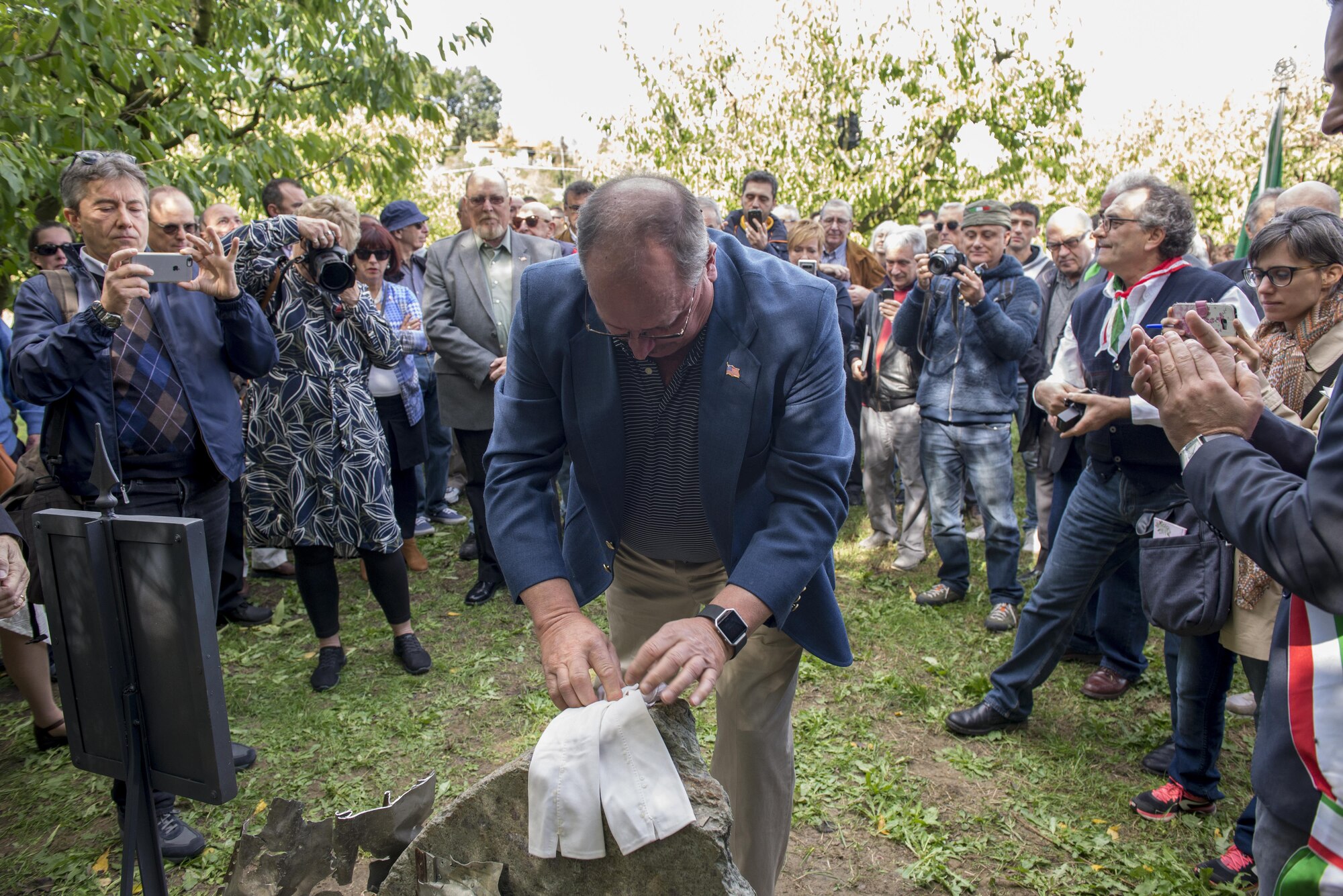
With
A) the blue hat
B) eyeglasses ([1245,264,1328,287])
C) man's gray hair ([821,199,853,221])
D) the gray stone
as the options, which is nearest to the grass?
the gray stone

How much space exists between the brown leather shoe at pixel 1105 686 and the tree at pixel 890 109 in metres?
9.84

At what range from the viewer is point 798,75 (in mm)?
13789

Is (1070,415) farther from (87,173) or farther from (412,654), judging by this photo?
(87,173)

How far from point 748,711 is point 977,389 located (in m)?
3.32

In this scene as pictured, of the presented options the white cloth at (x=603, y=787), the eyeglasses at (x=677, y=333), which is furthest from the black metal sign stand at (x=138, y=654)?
the eyeglasses at (x=677, y=333)

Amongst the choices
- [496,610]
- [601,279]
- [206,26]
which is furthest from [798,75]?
[601,279]

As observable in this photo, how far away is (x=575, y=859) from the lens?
6.41ft

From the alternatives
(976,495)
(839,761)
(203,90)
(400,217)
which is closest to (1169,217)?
(976,495)

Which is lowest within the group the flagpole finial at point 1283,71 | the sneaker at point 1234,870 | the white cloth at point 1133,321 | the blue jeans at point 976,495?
the sneaker at point 1234,870

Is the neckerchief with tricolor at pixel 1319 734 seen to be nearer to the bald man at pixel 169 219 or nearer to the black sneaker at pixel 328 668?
the black sneaker at pixel 328 668

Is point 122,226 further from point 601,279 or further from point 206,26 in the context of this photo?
point 206,26

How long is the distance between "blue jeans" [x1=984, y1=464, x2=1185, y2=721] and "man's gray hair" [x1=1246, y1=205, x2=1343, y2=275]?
36.1 inches

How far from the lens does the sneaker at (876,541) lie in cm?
667

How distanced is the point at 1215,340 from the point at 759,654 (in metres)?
1.37
